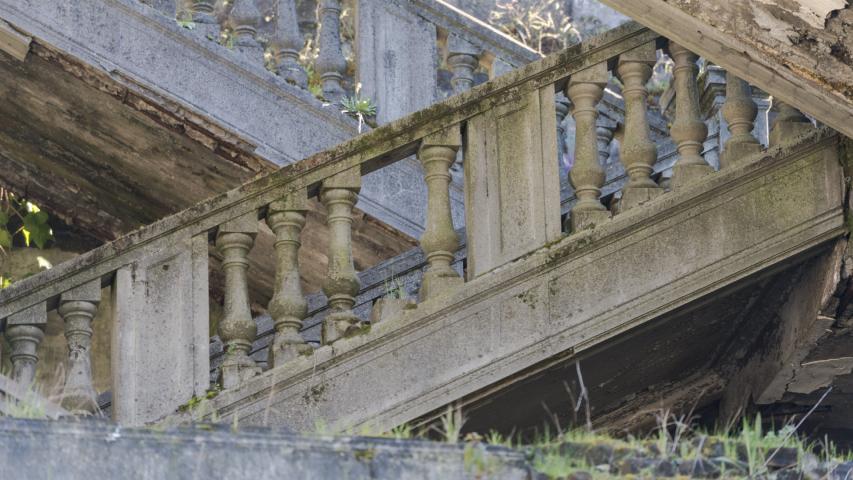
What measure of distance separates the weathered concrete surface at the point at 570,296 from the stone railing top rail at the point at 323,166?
0.65m

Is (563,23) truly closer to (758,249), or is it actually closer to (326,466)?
(758,249)

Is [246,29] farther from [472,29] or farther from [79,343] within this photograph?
[79,343]

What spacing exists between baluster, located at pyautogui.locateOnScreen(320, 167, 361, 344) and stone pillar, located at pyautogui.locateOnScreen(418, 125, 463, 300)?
284 millimetres

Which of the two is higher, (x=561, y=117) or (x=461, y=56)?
(x=461, y=56)


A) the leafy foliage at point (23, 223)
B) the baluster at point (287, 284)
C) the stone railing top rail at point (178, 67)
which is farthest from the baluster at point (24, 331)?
the leafy foliage at point (23, 223)

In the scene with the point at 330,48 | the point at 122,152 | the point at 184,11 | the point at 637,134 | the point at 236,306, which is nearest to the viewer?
the point at 236,306

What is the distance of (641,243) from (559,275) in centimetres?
35

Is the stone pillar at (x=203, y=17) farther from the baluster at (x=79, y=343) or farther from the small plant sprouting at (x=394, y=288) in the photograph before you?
the baluster at (x=79, y=343)

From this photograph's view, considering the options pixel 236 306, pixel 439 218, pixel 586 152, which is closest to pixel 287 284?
pixel 236 306

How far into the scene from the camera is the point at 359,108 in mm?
10414

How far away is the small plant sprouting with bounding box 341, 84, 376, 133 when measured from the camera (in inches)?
409

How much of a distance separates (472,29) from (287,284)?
110 inches

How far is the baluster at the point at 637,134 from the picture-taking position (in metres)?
8.27

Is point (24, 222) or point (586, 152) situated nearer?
point (586, 152)
